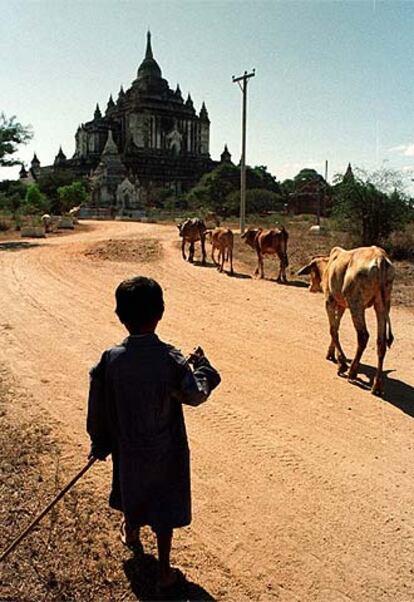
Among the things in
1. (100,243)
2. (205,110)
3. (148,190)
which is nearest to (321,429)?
(100,243)

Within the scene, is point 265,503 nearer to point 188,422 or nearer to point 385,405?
point 188,422

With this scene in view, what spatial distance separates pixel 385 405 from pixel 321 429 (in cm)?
105

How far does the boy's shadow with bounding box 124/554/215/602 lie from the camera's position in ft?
9.95

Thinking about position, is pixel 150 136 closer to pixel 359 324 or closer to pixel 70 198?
pixel 70 198

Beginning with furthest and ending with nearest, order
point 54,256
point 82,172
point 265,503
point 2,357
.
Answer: point 82,172, point 54,256, point 2,357, point 265,503

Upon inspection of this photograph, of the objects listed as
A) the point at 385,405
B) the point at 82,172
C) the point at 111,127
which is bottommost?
the point at 385,405

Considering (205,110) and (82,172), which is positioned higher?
(205,110)

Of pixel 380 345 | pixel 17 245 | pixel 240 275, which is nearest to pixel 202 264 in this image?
pixel 240 275

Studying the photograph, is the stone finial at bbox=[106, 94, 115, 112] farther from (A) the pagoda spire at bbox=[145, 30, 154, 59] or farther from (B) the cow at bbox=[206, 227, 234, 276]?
(B) the cow at bbox=[206, 227, 234, 276]

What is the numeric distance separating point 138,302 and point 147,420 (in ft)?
2.05

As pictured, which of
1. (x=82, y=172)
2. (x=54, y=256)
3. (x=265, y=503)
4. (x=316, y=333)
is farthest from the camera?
(x=82, y=172)

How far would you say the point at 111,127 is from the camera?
253ft

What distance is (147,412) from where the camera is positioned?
112 inches

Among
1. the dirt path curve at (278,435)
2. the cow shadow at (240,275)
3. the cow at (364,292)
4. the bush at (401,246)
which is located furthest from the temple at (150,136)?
the cow at (364,292)
